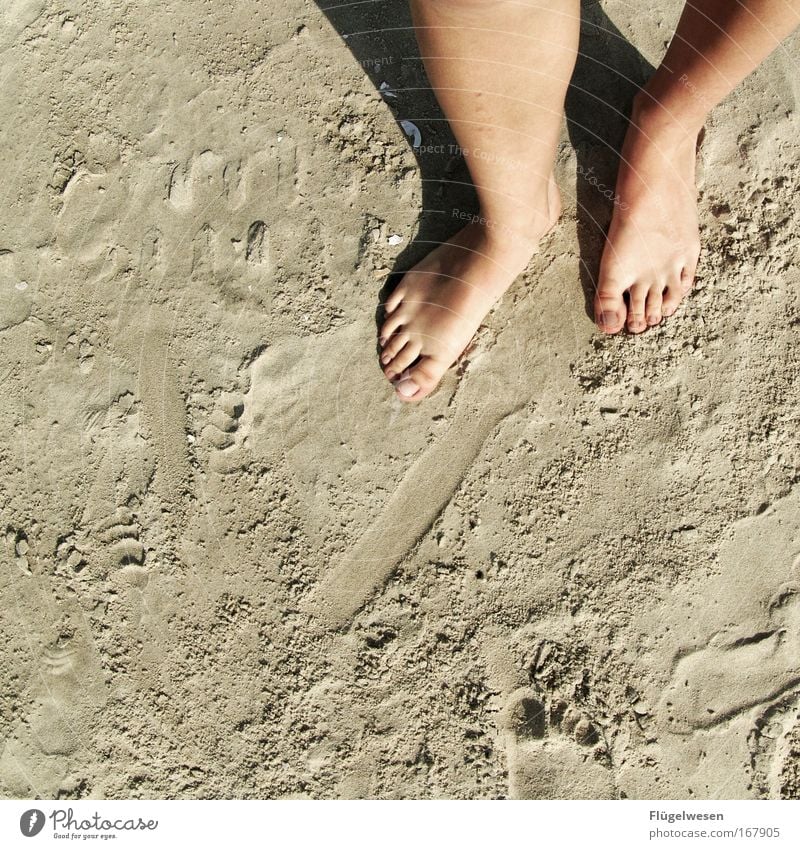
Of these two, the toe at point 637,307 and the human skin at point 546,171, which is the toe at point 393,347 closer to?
the human skin at point 546,171

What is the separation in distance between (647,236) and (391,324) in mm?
594

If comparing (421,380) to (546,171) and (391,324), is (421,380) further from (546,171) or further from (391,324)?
(546,171)

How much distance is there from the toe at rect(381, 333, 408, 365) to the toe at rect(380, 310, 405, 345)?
0.01 m

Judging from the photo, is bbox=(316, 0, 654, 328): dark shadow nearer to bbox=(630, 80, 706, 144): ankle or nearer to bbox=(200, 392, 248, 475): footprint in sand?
bbox=(630, 80, 706, 144): ankle

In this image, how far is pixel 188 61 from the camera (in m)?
1.58

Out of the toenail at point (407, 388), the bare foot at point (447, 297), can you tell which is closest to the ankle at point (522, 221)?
the bare foot at point (447, 297)

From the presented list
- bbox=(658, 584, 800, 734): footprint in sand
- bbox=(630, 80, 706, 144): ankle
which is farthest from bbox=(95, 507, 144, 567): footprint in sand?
bbox=(630, 80, 706, 144): ankle

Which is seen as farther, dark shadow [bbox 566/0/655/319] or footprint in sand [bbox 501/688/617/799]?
dark shadow [bbox 566/0/655/319]

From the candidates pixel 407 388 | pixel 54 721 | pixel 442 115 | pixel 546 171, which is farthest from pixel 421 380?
pixel 54 721

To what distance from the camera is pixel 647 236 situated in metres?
1.45

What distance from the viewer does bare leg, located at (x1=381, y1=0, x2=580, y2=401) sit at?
1.08 m
